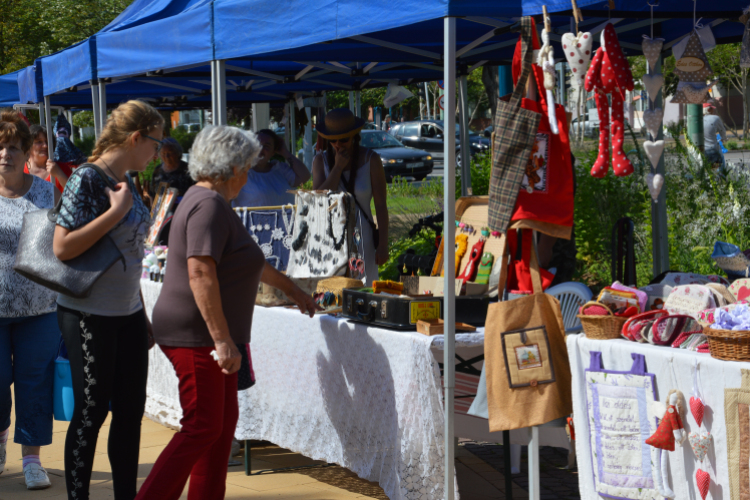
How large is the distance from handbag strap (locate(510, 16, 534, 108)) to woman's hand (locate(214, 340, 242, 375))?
1.30 meters

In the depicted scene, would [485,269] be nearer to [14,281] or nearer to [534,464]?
[534,464]

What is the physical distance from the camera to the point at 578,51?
9.95 feet

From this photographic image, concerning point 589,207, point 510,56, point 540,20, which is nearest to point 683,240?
point 589,207

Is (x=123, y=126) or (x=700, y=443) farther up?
(x=123, y=126)

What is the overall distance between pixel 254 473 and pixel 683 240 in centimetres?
389

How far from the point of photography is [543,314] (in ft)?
10.2

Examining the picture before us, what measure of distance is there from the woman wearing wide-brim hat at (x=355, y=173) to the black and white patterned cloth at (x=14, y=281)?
5.01ft

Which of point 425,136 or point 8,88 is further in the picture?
point 425,136

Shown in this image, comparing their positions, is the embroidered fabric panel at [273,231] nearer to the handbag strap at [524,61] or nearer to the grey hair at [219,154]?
the grey hair at [219,154]

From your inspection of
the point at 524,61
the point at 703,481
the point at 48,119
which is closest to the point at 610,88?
the point at 524,61

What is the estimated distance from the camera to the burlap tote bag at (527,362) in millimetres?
3094

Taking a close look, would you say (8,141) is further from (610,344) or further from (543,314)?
(610,344)

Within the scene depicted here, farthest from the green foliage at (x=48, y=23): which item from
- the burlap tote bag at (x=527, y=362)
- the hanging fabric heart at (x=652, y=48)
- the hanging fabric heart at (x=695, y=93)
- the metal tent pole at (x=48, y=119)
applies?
the burlap tote bag at (x=527, y=362)

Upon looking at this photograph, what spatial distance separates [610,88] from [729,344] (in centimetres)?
101
